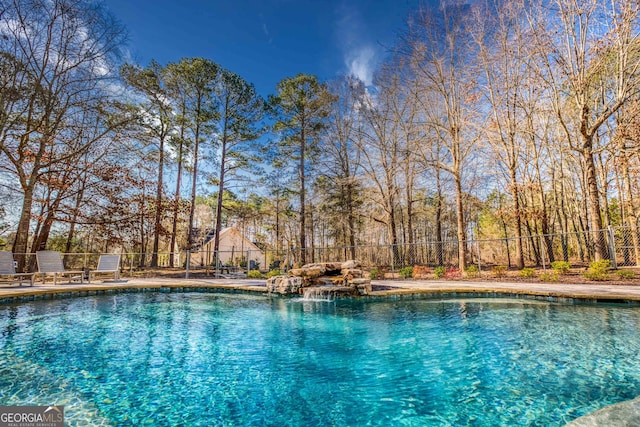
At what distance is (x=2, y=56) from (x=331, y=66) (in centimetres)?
1332

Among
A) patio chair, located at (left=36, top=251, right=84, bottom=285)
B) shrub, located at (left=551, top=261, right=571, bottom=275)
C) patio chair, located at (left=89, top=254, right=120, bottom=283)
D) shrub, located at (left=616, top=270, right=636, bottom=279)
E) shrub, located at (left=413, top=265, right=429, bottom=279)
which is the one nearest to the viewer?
shrub, located at (left=616, top=270, right=636, bottom=279)

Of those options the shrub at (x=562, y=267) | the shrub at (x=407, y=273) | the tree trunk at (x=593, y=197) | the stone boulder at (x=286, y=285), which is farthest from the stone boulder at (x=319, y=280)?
the tree trunk at (x=593, y=197)

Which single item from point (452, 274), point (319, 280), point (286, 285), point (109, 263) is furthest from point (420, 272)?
point (109, 263)

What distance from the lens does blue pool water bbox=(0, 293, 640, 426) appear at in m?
2.40

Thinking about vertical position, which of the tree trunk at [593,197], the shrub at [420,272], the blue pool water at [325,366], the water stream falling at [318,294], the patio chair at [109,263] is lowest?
the blue pool water at [325,366]

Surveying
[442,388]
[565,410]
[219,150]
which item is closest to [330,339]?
[442,388]

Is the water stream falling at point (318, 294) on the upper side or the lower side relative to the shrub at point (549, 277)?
lower

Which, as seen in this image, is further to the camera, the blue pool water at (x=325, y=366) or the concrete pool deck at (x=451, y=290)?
the concrete pool deck at (x=451, y=290)

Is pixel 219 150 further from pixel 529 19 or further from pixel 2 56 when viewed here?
pixel 529 19

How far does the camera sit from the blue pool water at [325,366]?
7.88 feet

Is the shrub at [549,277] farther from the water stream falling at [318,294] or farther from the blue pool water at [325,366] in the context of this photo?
the water stream falling at [318,294]

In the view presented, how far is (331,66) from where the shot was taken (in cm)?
1641

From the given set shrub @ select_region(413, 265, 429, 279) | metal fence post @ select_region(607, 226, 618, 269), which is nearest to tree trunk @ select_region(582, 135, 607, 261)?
metal fence post @ select_region(607, 226, 618, 269)

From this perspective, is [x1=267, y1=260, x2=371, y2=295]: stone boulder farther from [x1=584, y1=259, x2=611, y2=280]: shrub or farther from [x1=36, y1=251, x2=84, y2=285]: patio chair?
[x1=36, y1=251, x2=84, y2=285]: patio chair
